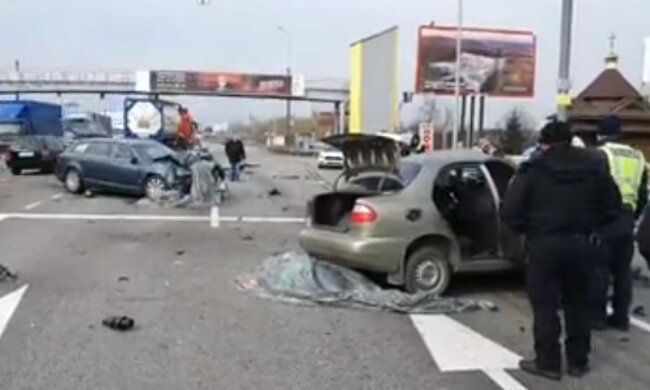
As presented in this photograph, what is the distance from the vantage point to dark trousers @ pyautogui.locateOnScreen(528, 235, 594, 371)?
622cm

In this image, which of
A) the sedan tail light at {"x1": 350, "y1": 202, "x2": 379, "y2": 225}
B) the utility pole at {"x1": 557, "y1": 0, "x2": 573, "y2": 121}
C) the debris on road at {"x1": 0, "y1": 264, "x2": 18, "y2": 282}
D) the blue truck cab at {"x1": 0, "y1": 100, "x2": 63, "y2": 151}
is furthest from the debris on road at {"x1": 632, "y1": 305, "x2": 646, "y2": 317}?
the blue truck cab at {"x1": 0, "y1": 100, "x2": 63, "y2": 151}

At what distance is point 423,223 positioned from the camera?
9211mm

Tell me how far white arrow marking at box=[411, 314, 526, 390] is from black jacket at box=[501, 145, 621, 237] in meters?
1.01

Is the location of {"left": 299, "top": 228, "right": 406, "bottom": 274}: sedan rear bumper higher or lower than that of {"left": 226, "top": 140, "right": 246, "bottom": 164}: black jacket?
higher

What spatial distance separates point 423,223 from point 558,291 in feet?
9.75

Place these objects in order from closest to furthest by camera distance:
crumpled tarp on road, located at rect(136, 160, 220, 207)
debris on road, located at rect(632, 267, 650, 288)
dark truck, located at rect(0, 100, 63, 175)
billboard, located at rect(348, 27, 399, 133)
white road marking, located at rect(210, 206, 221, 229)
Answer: debris on road, located at rect(632, 267, 650, 288), white road marking, located at rect(210, 206, 221, 229), crumpled tarp on road, located at rect(136, 160, 220, 207), dark truck, located at rect(0, 100, 63, 175), billboard, located at rect(348, 27, 399, 133)

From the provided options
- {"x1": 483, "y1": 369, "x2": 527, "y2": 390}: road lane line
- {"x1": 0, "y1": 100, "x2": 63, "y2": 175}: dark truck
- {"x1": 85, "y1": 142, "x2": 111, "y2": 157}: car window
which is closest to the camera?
{"x1": 483, "y1": 369, "x2": 527, "y2": 390}: road lane line

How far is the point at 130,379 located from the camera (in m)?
6.23

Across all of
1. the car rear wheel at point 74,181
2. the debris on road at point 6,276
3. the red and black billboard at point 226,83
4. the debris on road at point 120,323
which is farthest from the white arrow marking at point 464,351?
the red and black billboard at point 226,83

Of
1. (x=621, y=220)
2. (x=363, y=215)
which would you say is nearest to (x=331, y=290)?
(x=363, y=215)

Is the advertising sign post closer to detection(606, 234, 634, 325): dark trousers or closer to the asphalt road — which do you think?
the asphalt road

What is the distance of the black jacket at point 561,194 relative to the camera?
6215 millimetres

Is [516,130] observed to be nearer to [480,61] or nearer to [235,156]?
[480,61]

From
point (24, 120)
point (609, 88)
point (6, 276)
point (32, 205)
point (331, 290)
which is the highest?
point (609, 88)
